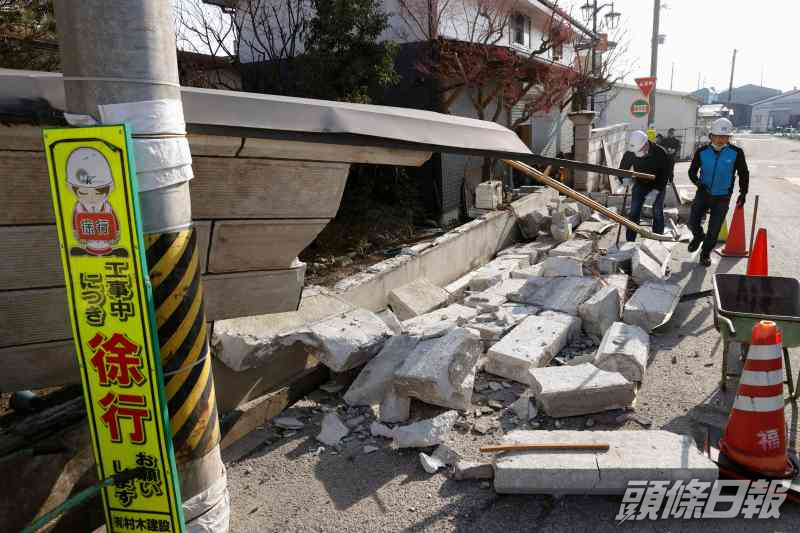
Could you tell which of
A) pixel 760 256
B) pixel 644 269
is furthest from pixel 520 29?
pixel 760 256

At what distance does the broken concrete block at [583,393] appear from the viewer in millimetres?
3984

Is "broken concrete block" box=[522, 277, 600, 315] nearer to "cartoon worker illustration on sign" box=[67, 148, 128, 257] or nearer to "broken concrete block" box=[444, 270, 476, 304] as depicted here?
"broken concrete block" box=[444, 270, 476, 304]

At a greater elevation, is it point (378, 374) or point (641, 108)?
point (641, 108)

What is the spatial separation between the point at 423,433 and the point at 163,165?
2.49 meters

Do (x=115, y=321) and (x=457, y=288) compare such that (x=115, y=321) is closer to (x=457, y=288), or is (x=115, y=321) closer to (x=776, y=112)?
(x=457, y=288)

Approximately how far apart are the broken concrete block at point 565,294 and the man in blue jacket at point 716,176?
2.80 meters

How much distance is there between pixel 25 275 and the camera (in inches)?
114

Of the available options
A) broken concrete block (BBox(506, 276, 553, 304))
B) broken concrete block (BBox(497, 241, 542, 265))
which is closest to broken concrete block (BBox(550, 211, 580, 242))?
broken concrete block (BBox(497, 241, 542, 265))

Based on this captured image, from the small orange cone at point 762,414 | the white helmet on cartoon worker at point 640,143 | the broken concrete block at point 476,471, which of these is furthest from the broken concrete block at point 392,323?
the white helmet on cartoon worker at point 640,143

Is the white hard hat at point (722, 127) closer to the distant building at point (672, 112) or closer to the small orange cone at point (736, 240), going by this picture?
the small orange cone at point (736, 240)

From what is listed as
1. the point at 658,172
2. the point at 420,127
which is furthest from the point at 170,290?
the point at 658,172

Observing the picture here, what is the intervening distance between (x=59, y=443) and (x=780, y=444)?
14.1 ft

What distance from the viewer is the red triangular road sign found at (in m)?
16.0

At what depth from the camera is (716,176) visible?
769cm
